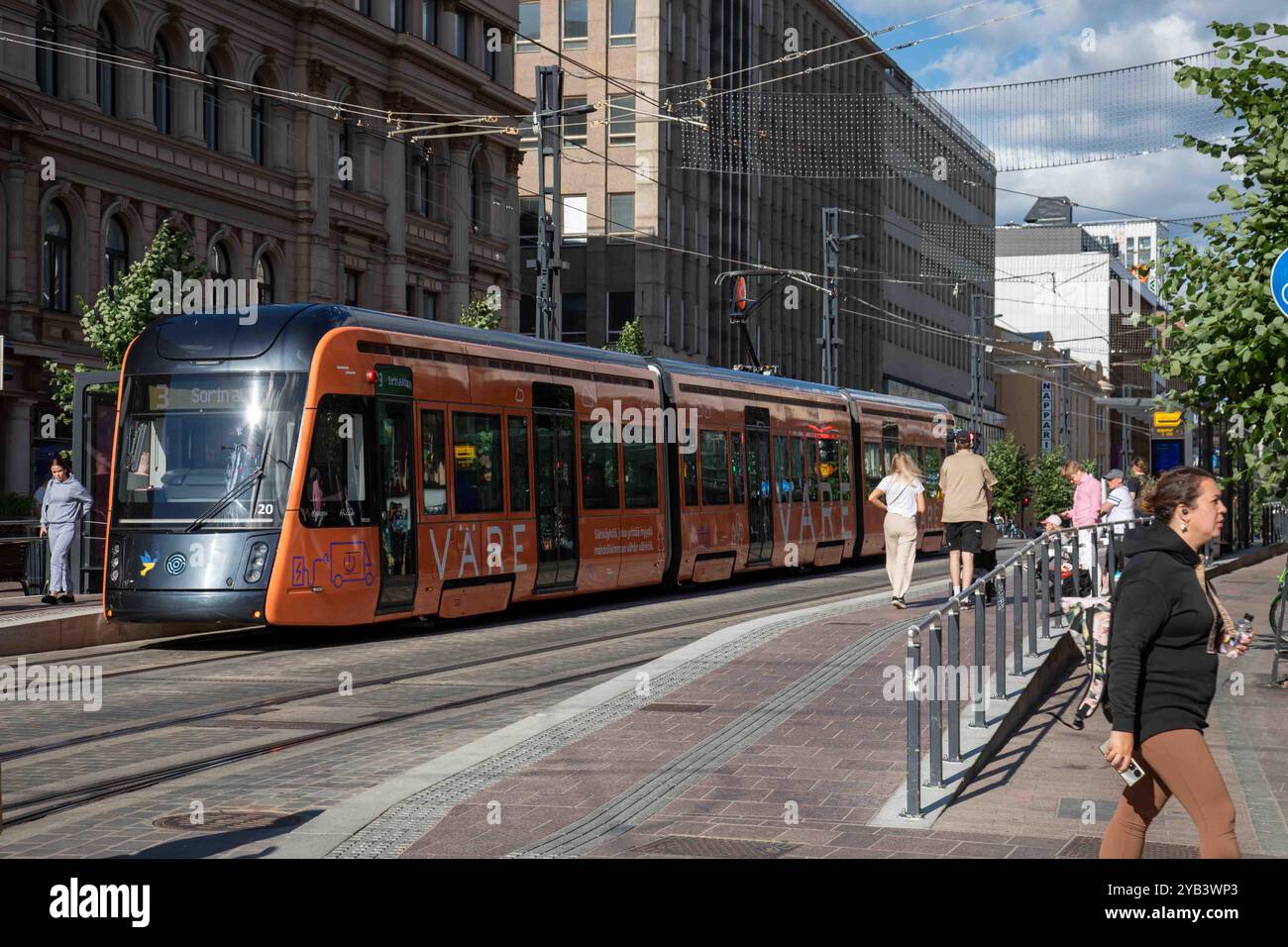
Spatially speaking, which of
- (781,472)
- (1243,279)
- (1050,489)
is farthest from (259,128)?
(1050,489)

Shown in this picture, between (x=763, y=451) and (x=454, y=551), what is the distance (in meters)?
9.73

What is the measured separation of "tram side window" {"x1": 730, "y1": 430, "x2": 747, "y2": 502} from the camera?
26047 millimetres

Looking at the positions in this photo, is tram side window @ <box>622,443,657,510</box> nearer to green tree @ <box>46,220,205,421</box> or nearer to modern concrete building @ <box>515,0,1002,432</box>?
green tree @ <box>46,220,205,421</box>

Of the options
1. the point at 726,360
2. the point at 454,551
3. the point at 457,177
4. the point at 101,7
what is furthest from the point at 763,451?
the point at 726,360

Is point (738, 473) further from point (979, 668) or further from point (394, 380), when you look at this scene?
point (979, 668)

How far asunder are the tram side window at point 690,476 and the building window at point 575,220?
136 ft

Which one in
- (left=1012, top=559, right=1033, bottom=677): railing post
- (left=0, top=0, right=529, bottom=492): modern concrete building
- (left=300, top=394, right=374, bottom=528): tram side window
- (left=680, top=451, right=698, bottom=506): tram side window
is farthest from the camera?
(left=0, top=0, right=529, bottom=492): modern concrete building

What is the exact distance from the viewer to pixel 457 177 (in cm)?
5041

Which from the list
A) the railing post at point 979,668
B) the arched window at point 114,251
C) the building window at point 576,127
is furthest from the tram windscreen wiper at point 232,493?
the building window at point 576,127

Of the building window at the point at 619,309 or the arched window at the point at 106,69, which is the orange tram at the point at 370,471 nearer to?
the arched window at the point at 106,69

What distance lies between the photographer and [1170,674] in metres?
5.78

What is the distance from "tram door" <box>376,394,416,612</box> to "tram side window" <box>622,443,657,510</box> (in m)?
5.33

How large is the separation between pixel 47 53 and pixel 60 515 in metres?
16.6

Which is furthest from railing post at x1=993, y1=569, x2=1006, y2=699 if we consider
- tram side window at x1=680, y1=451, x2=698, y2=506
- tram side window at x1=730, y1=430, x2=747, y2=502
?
tram side window at x1=730, y1=430, x2=747, y2=502
